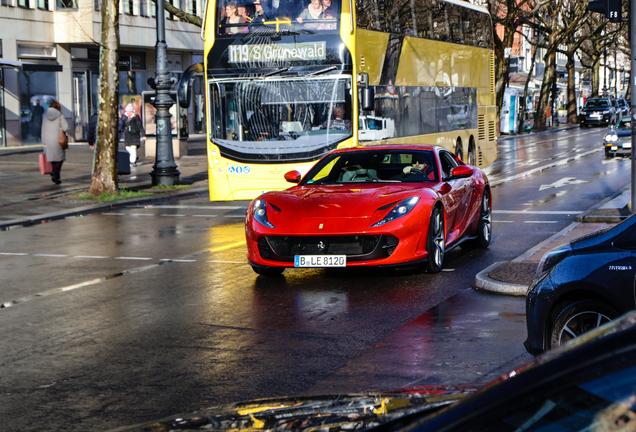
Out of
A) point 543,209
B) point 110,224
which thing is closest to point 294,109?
point 110,224

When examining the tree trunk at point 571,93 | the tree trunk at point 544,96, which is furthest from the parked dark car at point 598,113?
the tree trunk at point 544,96

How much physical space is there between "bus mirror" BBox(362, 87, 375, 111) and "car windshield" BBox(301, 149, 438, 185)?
474cm

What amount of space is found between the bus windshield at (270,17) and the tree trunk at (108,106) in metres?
4.58

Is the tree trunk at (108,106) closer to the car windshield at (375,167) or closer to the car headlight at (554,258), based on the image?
the car windshield at (375,167)

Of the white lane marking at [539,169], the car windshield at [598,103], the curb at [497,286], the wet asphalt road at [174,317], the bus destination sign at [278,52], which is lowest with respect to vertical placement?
the wet asphalt road at [174,317]

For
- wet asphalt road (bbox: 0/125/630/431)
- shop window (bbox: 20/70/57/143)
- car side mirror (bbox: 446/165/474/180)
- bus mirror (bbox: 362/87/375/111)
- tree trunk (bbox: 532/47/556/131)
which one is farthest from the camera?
tree trunk (bbox: 532/47/556/131)

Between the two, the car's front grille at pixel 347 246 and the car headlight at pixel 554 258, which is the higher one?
the car headlight at pixel 554 258

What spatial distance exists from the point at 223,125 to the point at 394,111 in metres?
3.63

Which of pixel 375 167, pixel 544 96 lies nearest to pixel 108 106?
pixel 375 167

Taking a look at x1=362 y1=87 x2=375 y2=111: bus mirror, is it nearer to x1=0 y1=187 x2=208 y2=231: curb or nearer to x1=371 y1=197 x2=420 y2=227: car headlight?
x1=0 y1=187 x2=208 y2=231: curb

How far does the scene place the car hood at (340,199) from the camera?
359 inches

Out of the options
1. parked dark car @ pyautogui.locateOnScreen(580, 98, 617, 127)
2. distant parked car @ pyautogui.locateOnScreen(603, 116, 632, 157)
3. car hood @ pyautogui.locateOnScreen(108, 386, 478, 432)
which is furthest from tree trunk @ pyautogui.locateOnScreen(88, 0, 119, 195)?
parked dark car @ pyautogui.locateOnScreen(580, 98, 617, 127)

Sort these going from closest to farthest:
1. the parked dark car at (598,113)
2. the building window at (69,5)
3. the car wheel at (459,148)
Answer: the car wheel at (459,148)
the building window at (69,5)
the parked dark car at (598,113)

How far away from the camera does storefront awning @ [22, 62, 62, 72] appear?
36.9 metres
